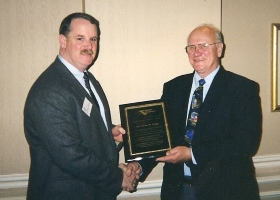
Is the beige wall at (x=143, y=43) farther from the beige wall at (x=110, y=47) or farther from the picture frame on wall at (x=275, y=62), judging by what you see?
the picture frame on wall at (x=275, y=62)

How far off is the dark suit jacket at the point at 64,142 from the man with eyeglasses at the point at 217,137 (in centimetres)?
49

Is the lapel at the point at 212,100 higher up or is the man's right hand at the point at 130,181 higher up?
the lapel at the point at 212,100

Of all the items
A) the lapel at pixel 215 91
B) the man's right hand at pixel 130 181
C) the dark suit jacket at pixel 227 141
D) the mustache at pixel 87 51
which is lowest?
the man's right hand at pixel 130 181

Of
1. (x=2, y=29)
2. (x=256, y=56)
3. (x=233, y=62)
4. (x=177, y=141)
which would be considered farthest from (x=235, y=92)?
(x=2, y=29)

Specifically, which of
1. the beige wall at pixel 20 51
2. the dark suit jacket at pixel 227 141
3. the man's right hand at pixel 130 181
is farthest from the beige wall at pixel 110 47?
the dark suit jacket at pixel 227 141

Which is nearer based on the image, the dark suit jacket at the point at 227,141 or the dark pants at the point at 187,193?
the dark suit jacket at the point at 227,141

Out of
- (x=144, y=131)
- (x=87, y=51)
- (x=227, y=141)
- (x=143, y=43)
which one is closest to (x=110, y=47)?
(x=143, y=43)

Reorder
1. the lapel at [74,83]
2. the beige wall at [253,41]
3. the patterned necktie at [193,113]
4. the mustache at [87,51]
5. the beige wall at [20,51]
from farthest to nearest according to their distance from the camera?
the beige wall at [253,41], the beige wall at [20,51], the patterned necktie at [193,113], the mustache at [87,51], the lapel at [74,83]

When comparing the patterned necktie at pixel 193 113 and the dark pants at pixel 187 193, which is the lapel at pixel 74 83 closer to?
the patterned necktie at pixel 193 113

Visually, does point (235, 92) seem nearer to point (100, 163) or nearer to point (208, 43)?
point (208, 43)

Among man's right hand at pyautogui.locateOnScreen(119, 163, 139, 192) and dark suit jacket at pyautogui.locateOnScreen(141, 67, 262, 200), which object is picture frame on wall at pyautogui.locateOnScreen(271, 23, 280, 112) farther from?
man's right hand at pyautogui.locateOnScreen(119, 163, 139, 192)

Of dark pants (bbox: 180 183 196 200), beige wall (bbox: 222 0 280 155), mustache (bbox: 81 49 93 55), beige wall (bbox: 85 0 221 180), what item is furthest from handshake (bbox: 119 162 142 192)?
beige wall (bbox: 222 0 280 155)

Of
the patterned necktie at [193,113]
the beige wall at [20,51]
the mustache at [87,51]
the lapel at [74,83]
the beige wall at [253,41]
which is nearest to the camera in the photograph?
the lapel at [74,83]

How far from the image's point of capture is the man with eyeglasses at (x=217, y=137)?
1716mm
